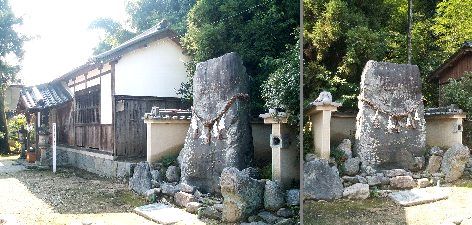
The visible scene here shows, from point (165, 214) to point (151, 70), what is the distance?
3.81ft

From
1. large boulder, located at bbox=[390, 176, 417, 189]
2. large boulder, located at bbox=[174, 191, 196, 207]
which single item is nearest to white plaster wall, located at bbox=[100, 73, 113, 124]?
large boulder, located at bbox=[174, 191, 196, 207]

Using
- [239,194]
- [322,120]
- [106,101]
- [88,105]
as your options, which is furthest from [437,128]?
[88,105]

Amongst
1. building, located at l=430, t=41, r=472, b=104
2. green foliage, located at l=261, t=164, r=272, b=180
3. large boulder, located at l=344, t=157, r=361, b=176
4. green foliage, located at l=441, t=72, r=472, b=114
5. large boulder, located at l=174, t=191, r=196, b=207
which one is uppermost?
building, located at l=430, t=41, r=472, b=104

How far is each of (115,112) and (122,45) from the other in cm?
54

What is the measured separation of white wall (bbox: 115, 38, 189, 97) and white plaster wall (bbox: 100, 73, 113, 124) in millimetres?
114

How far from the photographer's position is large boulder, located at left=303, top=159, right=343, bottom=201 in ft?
6.78

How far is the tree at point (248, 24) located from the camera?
251 centimetres

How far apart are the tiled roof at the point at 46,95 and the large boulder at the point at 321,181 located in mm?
2103

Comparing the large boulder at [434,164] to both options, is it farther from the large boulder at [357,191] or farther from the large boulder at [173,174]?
the large boulder at [173,174]

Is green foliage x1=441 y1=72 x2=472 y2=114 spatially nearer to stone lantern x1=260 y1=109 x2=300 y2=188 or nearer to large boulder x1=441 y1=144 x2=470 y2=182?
large boulder x1=441 y1=144 x2=470 y2=182

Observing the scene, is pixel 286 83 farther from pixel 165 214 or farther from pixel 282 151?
pixel 165 214

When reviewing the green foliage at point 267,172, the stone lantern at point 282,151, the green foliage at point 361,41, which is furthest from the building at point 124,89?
the green foliage at point 361,41

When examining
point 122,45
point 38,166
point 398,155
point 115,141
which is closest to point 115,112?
point 115,141

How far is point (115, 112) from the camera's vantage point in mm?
2473
